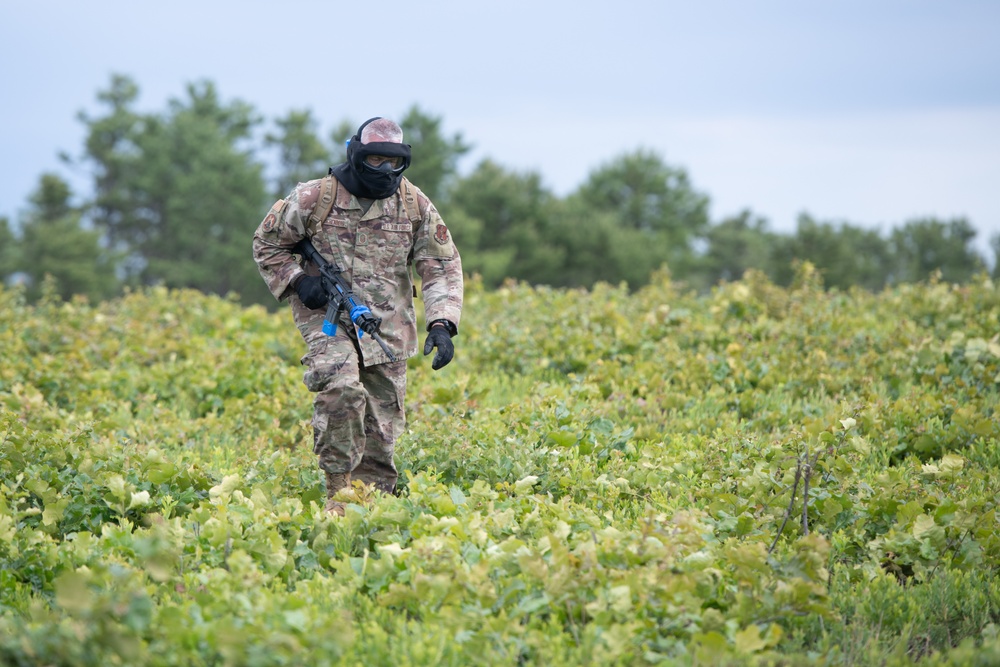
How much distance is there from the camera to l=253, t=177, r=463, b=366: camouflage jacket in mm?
5516

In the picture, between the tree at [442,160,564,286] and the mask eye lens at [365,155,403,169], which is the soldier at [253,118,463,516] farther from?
the tree at [442,160,564,286]

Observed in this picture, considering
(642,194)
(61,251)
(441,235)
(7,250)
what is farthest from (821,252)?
(441,235)

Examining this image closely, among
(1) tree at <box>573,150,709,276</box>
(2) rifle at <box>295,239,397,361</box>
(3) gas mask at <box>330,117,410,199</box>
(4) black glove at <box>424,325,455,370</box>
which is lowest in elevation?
(4) black glove at <box>424,325,455,370</box>

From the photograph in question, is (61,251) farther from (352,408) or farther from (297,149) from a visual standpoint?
(352,408)

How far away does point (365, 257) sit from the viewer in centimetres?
555

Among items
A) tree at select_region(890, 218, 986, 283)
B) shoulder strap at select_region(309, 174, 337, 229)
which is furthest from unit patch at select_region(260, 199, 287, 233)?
tree at select_region(890, 218, 986, 283)

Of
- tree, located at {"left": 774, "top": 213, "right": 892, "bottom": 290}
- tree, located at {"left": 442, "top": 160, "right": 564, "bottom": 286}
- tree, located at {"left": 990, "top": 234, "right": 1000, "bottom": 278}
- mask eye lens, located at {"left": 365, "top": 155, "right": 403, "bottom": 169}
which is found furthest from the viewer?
tree, located at {"left": 442, "top": 160, "right": 564, "bottom": 286}

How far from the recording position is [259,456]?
614 centimetres

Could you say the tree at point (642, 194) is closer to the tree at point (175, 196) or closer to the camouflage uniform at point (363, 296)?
the tree at point (175, 196)

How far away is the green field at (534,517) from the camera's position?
363 cm

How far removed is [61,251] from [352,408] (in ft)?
138

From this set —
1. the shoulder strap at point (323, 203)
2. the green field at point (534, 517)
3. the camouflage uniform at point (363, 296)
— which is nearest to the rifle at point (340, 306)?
the camouflage uniform at point (363, 296)

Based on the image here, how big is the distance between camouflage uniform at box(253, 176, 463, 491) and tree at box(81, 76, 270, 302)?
40796 millimetres

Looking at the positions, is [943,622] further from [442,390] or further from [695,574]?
[442,390]
